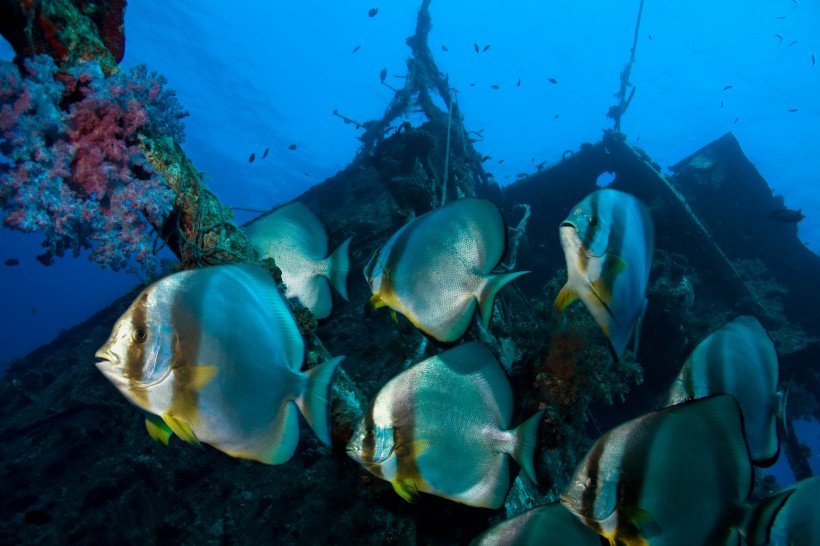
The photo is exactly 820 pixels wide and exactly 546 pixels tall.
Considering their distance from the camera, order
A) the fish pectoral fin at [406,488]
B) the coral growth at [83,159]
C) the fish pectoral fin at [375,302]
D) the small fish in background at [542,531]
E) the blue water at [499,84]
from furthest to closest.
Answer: the blue water at [499,84], the coral growth at [83,159], the fish pectoral fin at [375,302], the fish pectoral fin at [406,488], the small fish in background at [542,531]

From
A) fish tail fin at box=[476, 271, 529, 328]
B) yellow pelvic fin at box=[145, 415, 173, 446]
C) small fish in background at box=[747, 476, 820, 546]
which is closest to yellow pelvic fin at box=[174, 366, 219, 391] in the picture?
yellow pelvic fin at box=[145, 415, 173, 446]

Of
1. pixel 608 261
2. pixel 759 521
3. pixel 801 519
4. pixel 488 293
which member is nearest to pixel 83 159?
pixel 488 293

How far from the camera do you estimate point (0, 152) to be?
7.56ft

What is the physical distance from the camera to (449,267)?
2043 mm

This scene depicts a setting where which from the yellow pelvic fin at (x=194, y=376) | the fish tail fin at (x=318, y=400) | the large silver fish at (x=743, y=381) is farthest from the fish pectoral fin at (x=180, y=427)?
the large silver fish at (x=743, y=381)

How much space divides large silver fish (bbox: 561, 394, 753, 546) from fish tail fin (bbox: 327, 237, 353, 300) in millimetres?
1924

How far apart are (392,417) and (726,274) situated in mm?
12163

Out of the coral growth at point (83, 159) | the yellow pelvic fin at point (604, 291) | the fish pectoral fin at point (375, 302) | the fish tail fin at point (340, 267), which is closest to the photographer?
the yellow pelvic fin at point (604, 291)

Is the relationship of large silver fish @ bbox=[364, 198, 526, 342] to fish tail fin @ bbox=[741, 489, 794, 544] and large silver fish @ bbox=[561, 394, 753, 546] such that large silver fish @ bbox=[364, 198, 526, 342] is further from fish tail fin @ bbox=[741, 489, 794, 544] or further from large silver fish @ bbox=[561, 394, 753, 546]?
fish tail fin @ bbox=[741, 489, 794, 544]

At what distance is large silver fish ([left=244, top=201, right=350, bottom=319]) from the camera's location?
2.88m

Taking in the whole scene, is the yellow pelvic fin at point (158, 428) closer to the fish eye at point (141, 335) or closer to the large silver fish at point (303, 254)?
the fish eye at point (141, 335)

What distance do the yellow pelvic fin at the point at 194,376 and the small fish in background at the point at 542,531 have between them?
1.38m

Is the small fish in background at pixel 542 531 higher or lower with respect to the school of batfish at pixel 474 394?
lower

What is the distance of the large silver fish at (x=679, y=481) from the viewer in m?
1.52
